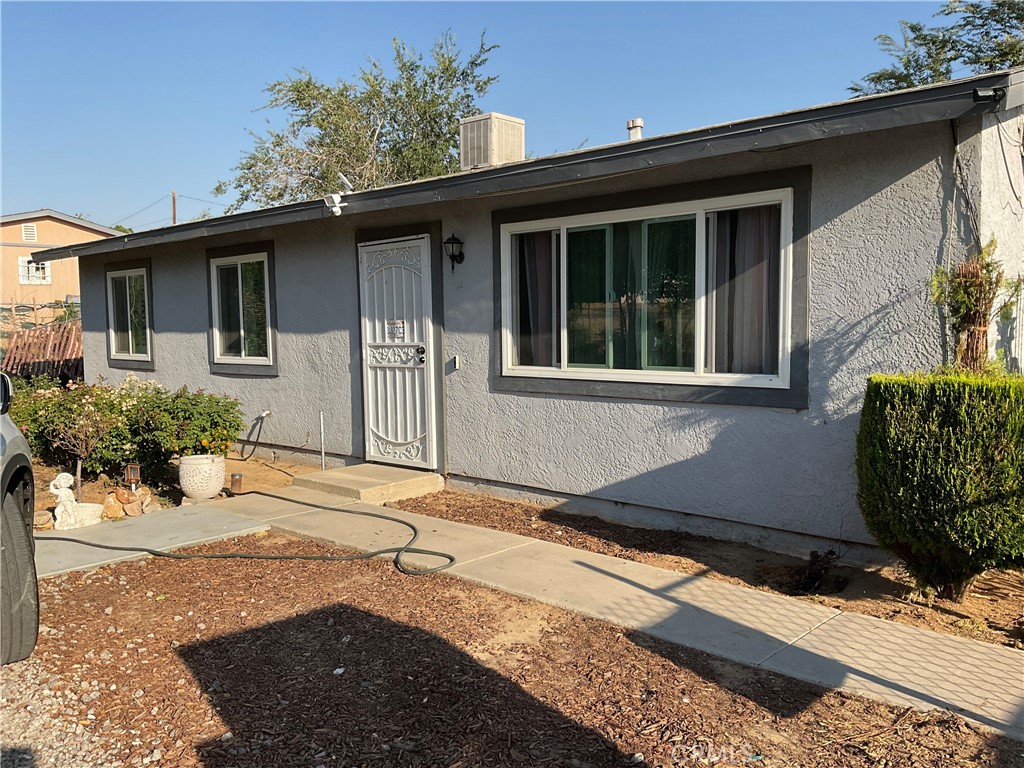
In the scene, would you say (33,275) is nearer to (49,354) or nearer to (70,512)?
(49,354)

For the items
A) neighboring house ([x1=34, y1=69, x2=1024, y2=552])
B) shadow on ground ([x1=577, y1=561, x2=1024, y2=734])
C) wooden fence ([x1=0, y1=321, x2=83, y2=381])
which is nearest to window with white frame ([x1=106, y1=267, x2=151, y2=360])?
neighboring house ([x1=34, y1=69, x2=1024, y2=552])

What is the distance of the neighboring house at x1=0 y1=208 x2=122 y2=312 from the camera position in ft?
111

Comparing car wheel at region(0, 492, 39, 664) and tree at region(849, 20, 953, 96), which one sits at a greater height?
tree at region(849, 20, 953, 96)

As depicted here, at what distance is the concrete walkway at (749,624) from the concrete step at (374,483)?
112 cm

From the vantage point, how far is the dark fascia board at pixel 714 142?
442 centimetres

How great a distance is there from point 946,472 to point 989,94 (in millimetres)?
2067

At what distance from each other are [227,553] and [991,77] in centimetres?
585

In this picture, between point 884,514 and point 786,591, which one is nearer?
point 884,514

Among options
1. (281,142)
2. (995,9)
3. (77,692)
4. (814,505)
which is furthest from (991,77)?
(281,142)

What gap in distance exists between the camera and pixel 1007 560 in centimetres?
435

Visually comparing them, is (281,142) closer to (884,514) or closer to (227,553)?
(227,553)

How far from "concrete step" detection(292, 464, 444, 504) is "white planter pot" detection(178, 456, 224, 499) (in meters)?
0.81

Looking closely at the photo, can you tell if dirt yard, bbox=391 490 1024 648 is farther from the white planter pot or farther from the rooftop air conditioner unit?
the rooftop air conditioner unit

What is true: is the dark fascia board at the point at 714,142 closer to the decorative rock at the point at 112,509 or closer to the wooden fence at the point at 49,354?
the decorative rock at the point at 112,509
